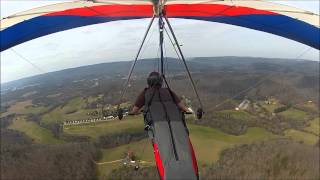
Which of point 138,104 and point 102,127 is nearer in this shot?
point 138,104

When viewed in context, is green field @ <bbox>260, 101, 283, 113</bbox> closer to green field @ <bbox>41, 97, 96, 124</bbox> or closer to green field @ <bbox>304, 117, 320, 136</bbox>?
green field @ <bbox>304, 117, 320, 136</bbox>

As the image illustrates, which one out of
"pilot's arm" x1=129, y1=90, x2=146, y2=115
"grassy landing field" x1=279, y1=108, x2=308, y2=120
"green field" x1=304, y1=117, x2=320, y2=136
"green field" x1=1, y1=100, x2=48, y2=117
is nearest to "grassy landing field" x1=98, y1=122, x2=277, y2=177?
"grassy landing field" x1=279, y1=108, x2=308, y2=120

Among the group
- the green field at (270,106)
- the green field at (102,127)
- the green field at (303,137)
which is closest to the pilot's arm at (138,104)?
the green field at (102,127)

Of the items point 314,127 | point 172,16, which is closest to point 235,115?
point 314,127

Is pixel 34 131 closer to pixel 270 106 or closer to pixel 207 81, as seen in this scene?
pixel 207 81

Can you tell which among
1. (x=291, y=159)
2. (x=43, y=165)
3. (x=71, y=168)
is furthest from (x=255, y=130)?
(x=43, y=165)

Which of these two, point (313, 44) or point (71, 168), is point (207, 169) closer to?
point (71, 168)

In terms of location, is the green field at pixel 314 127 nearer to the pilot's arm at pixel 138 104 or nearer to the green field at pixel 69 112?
the green field at pixel 69 112
